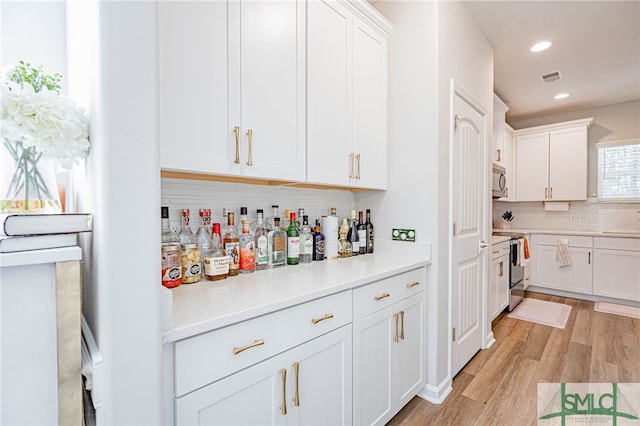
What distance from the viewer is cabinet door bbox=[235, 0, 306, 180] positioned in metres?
1.27

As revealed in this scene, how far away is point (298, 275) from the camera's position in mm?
1459

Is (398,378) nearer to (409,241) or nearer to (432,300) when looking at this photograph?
(432,300)

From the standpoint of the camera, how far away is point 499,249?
315 centimetres

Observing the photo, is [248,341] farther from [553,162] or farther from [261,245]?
[553,162]

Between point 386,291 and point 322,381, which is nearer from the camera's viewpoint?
point 322,381

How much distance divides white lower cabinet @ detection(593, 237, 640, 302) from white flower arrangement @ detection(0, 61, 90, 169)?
17.0 ft

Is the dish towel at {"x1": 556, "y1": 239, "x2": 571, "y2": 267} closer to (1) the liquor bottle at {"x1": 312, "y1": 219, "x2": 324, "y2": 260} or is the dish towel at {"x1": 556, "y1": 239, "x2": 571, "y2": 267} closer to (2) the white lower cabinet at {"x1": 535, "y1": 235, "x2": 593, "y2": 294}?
(2) the white lower cabinet at {"x1": 535, "y1": 235, "x2": 593, "y2": 294}

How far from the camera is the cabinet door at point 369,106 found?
1.85 m

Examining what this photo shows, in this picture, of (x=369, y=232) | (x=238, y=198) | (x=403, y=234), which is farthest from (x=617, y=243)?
(x=238, y=198)

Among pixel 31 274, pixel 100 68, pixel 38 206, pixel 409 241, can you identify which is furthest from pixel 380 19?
pixel 31 274

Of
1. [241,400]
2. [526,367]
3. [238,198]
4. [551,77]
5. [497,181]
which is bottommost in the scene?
[526,367]

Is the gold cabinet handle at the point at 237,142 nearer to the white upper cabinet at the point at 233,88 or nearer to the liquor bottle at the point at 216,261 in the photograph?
the white upper cabinet at the point at 233,88

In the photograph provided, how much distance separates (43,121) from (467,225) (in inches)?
94.4

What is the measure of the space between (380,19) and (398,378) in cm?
217
